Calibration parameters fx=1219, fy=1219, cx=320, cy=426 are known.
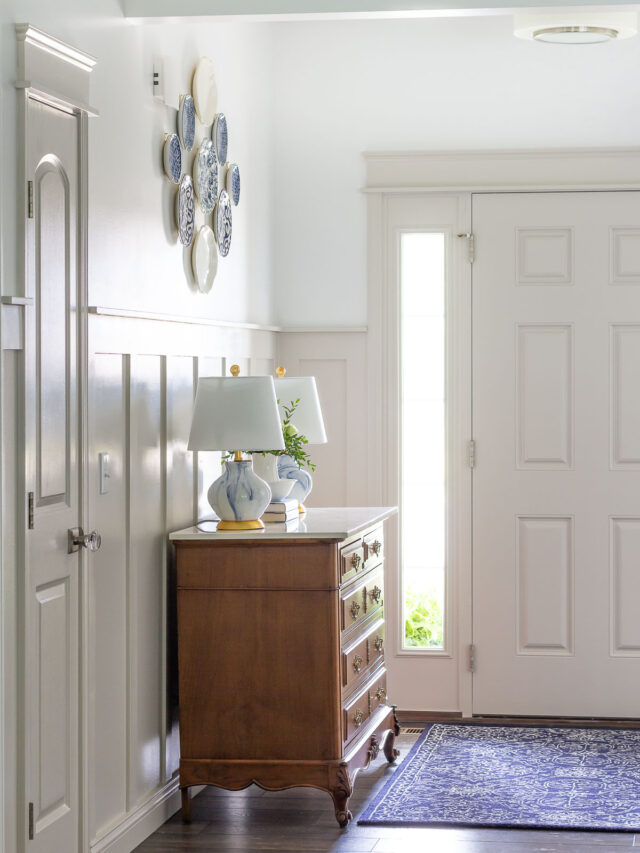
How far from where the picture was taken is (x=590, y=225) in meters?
5.26

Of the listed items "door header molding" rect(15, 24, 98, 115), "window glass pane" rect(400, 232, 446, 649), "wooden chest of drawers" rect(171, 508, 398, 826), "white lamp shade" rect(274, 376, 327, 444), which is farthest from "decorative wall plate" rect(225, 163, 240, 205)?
"wooden chest of drawers" rect(171, 508, 398, 826)

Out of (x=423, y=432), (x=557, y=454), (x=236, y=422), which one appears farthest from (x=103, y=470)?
(x=557, y=454)

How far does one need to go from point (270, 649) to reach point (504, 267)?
2279 mm

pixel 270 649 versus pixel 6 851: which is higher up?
pixel 270 649

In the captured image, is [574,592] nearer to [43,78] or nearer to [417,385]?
[417,385]

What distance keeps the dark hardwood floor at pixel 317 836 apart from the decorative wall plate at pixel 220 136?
2.28 meters

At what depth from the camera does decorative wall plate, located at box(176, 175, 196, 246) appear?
3984 millimetres

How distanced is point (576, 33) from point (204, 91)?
154cm

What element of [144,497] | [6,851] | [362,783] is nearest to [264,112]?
[144,497]

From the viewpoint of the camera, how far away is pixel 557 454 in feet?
17.3

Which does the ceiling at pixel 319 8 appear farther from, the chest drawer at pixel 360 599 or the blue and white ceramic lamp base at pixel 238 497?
the chest drawer at pixel 360 599

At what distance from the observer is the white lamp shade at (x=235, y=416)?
12.0 feet

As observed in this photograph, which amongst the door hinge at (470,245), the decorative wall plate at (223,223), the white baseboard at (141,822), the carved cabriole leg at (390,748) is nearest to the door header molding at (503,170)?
the door hinge at (470,245)

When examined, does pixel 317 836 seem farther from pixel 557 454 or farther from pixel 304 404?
pixel 557 454
